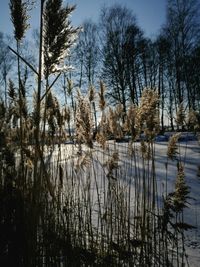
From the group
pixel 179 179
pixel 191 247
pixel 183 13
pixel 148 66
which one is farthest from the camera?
pixel 148 66

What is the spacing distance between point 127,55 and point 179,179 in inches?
896

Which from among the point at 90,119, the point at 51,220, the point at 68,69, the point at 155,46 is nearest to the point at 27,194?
the point at 51,220

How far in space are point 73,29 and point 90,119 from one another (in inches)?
Result: 24.5

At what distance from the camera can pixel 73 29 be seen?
1.97 metres

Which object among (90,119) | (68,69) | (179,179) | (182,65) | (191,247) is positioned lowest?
(191,247)

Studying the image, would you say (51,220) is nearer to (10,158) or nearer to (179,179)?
(10,158)

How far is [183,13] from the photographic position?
69.4ft

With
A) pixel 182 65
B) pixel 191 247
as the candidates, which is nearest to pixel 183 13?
pixel 182 65

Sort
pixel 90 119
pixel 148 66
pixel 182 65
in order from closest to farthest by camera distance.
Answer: pixel 90 119 → pixel 182 65 → pixel 148 66

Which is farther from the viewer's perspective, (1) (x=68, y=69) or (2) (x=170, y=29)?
(2) (x=170, y=29)

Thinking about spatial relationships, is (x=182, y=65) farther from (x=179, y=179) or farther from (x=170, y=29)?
(x=179, y=179)

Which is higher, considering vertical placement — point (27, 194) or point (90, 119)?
point (90, 119)

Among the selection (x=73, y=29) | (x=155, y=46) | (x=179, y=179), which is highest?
(x=155, y=46)

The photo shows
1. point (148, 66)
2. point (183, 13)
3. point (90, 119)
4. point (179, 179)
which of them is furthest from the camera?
point (148, 66)
